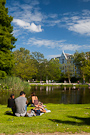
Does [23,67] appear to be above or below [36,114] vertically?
above

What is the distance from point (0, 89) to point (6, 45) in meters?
8.39

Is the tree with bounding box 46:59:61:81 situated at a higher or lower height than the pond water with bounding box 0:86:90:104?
higher

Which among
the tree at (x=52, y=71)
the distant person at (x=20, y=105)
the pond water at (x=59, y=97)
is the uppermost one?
the tree at (x=52, y=71)

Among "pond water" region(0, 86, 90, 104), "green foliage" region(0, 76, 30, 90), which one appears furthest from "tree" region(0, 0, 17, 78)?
"pond water" region(0, 86, 90, 104)

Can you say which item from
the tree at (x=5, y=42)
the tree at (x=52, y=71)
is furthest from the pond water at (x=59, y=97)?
the tree at (x=52, y=71)

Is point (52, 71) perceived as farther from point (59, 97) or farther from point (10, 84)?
point (59, 97)

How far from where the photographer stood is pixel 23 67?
184ft

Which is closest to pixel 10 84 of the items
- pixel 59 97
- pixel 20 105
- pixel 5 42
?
pixel 5 42

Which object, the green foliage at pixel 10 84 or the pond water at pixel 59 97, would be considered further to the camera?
the green foliage at pixel 10 84

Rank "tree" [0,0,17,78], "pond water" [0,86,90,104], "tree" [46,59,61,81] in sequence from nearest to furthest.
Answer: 1. "pond water" [0,86,90,104]
2. "tree" [0,0,17,78]
3. "tree" [46,59,61,81]

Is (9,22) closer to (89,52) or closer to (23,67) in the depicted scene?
(23,67)

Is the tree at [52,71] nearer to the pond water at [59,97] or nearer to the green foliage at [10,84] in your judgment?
the green foliage at [10,84]

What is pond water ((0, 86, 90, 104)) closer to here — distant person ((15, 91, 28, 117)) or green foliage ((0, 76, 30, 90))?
green foliage ((0, 76, 30, 90))

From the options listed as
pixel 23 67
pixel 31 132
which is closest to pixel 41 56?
pixel 23 67
